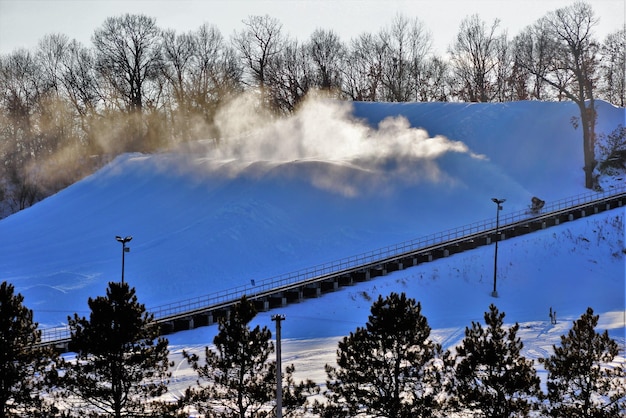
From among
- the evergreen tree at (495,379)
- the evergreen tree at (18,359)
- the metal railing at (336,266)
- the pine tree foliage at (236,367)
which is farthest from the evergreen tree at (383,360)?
the metal railing at (336,266)

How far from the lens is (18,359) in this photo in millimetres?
22781

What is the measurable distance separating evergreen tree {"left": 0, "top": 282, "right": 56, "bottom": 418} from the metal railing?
15.4m

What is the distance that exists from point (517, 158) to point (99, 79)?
165 feet

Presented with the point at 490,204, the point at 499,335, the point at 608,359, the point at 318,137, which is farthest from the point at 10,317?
the point at 318,137

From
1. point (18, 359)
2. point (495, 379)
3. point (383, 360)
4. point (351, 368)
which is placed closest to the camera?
point (495, 379)

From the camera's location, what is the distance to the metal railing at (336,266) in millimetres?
43562

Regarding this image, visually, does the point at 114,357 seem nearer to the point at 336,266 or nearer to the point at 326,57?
the point at 336,266

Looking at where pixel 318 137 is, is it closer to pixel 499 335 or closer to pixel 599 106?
pixel 599 106

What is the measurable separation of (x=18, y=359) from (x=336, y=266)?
1101 inches

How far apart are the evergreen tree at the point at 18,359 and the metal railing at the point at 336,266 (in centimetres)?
1539

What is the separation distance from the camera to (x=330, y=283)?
44875 mm

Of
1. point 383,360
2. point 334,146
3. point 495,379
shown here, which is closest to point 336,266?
point 334,146

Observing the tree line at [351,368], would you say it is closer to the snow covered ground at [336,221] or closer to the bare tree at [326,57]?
the snow covered ground at [336,221]

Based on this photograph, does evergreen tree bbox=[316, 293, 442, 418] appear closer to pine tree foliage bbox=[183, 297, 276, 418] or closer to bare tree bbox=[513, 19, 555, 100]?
pine tree foliage bbox=[183, 297, 276, 418]
